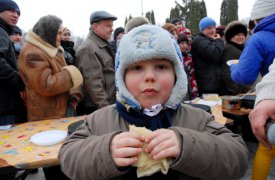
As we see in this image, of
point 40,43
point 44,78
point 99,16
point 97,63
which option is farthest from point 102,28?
point 44,78

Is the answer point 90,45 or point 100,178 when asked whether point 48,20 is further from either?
point 100,178

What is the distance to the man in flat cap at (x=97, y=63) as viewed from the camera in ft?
9.82

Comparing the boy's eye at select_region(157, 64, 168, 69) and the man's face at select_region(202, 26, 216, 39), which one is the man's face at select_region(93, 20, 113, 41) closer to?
the man's face at select_region(202, 26, 216, 39)

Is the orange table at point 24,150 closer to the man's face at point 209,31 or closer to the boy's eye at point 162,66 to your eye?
the boy's eye at point 162,66

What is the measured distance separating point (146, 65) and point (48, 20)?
6.74ft

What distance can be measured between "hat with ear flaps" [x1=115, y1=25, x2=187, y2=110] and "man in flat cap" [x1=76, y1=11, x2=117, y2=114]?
6.08 feet

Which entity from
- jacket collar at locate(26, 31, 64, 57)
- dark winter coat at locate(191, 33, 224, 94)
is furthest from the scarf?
dark winter coat at locate(191, 33, 224, 94)

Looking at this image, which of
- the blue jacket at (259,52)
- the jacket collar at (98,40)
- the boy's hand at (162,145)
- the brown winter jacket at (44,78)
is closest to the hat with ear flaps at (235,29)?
the blue jacket at (259,52)

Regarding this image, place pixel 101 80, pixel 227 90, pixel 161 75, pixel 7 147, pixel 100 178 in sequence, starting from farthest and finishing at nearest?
1. pixel 227 90
2. pixel 101 80
3. pixel 7 147
4. pixel 161 75
5. pixel 100 178

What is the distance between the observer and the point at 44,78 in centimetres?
254

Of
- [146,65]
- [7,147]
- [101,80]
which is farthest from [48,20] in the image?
[146,65]

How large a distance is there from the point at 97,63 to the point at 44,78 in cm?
68

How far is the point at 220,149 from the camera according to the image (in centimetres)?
99

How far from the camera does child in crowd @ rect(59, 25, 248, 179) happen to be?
903mm
